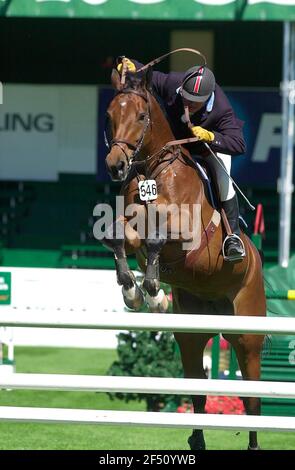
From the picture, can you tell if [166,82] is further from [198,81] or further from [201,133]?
[201,133]

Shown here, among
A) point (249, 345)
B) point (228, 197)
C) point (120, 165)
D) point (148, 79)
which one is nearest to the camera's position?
point (120, 165)

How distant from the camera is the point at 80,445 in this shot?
8.29m

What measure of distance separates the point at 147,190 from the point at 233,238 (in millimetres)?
772

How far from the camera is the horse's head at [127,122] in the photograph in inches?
266

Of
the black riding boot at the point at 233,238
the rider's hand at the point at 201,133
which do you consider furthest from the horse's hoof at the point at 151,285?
the rider's hand at the point at 201,133

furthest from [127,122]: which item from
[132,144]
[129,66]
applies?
[129,66]

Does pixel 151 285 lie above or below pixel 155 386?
above

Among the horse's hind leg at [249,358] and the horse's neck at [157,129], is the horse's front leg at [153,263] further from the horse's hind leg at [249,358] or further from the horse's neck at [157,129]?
the horse's hind leg at [249,358]

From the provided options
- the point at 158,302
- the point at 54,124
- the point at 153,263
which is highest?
the point at 54,124

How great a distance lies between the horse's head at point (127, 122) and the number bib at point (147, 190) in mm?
195

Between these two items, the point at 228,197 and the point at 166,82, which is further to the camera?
the point at 228,197

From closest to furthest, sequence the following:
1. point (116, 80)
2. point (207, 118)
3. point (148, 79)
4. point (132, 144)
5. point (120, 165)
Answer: point (120, 165) < point (132, 144) < point (116, 80) < point (148, 79) < point (207, 118)

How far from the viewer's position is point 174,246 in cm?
724

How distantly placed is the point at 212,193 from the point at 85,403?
415 centimetres
